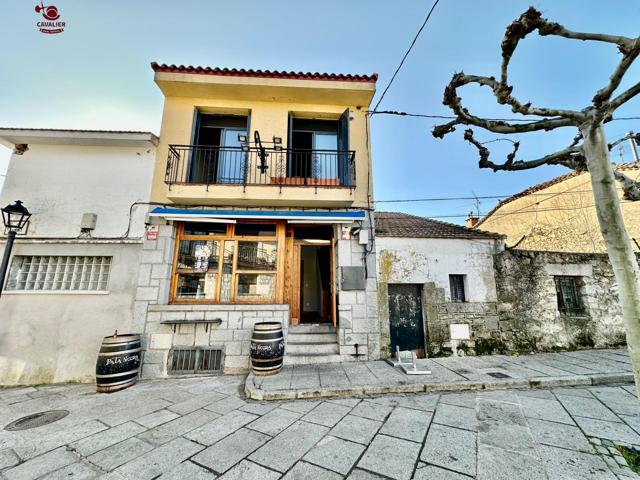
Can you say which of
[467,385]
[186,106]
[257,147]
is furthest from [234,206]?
[467,385]

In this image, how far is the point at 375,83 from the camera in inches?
257

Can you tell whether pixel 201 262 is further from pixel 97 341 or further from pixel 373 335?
pixel 373 335

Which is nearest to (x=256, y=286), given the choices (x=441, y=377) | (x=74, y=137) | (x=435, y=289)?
(x=441, y=377)

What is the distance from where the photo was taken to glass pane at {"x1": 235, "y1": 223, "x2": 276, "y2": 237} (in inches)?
254

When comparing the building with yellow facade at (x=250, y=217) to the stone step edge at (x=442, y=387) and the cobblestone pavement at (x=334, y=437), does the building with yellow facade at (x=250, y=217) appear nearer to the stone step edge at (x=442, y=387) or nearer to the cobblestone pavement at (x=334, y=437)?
the stone step edge at (x=442, y=387)

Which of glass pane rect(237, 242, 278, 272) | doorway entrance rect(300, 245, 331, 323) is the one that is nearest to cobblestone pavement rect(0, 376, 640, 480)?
glass pane rect(237, 242, 278, 272)

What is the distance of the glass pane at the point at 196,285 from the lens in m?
6.04

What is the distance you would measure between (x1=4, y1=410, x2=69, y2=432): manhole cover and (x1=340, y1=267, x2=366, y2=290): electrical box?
5.22 meters

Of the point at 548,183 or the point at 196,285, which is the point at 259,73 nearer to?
the point at 196,285

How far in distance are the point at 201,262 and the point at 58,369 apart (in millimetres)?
3481

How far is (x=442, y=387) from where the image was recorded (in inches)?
→ 167

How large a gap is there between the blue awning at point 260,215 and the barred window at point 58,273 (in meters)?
1.82

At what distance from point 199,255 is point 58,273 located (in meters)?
2.98

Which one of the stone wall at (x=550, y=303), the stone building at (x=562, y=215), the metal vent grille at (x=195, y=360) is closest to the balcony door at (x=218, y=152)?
the metal vent grille at (x=195, y=360)
